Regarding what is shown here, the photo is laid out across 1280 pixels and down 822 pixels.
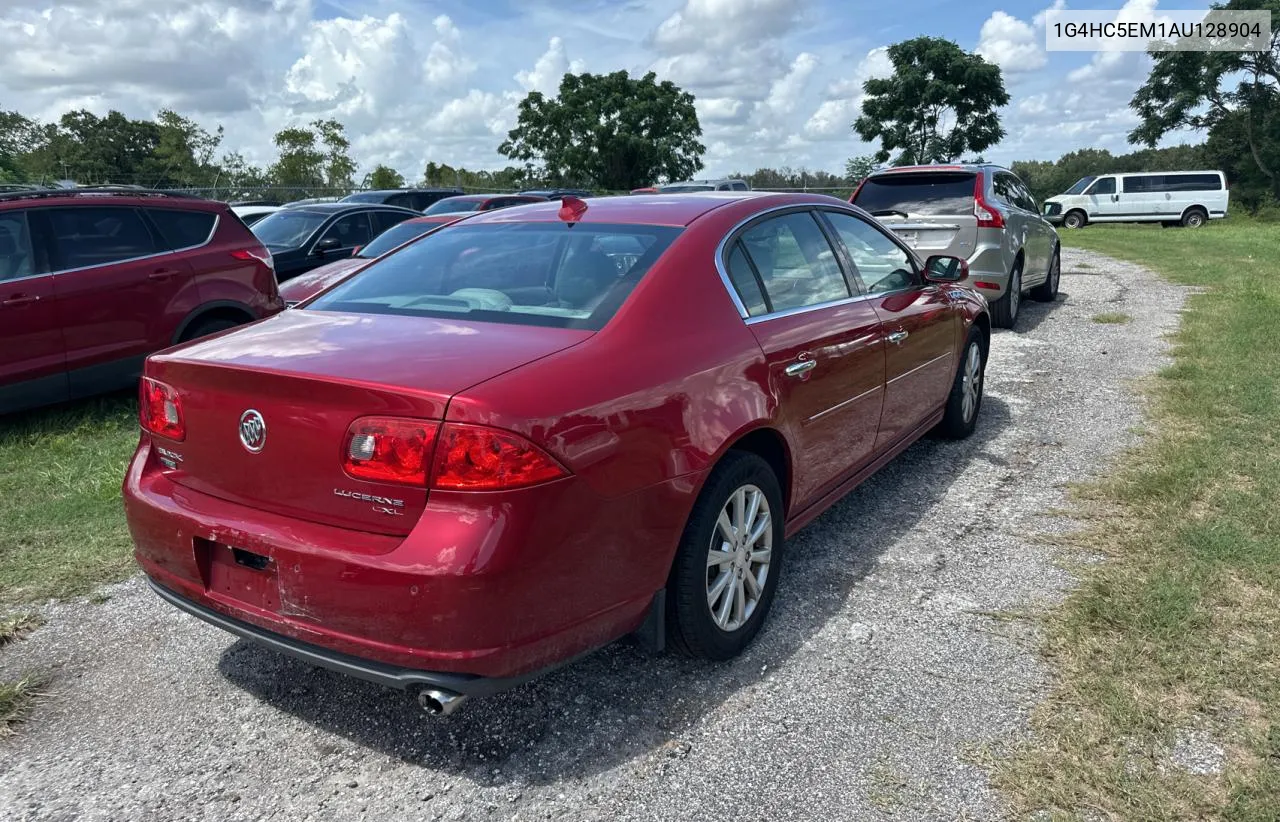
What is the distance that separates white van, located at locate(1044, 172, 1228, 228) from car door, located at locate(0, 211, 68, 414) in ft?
101

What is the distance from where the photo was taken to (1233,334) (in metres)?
8.55

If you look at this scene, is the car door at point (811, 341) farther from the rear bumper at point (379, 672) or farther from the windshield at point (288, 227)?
the windshield at point (288, 227)

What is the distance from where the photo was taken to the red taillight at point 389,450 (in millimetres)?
2316

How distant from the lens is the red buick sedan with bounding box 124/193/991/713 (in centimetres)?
233

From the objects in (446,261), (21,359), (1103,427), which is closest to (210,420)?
(446,261)

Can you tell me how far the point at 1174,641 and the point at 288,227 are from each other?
35.3 feet

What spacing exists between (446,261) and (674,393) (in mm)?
1283

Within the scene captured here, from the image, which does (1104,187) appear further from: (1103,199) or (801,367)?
(801,367)

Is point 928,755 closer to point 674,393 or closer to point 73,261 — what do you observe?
point 674,393

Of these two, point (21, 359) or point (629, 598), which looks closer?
point (629, 598)

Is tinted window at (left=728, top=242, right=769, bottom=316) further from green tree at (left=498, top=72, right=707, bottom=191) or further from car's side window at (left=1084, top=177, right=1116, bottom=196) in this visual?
green tree at (left=498, top=72, right=707, bottom=191)

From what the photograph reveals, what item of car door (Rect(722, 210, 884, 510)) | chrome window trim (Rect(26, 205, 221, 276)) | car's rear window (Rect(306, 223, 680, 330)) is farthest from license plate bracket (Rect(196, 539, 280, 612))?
chrome window trim (Rect(26, 205, 221, 276))

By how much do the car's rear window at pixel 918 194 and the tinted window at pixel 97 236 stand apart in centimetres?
677

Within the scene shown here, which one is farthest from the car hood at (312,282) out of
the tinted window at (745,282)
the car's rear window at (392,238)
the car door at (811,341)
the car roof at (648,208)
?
the tinted window at (745,282)
